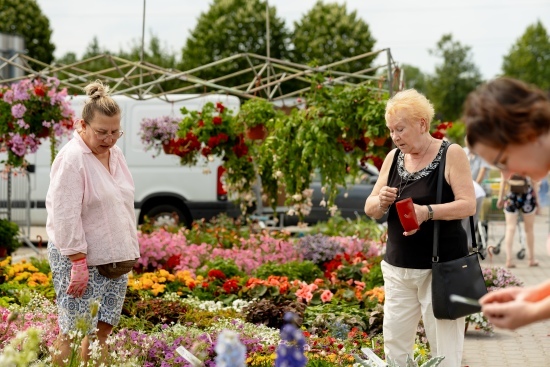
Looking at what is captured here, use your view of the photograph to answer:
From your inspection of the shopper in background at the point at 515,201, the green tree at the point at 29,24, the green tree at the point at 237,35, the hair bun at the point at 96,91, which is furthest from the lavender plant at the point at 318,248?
the green tree at the point at 29,24

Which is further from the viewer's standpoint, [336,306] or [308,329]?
[336,306]

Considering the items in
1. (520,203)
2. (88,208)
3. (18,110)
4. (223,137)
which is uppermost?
(18,110)

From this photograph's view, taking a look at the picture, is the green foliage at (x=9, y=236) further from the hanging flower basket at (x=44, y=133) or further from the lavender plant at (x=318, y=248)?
the lavender plant at (x=318, y=248)

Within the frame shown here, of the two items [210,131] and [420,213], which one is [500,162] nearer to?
[420,213]

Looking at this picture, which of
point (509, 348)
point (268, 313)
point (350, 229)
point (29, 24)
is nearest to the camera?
point (268, 313)

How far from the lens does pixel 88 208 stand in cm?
477

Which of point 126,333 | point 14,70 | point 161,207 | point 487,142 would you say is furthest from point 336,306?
point 14,70

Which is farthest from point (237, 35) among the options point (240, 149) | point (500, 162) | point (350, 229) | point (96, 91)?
point (500, 162)

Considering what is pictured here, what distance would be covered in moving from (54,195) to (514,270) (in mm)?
8248

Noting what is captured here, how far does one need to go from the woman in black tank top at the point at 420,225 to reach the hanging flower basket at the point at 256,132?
554 centimetres

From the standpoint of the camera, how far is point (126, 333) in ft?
17.6

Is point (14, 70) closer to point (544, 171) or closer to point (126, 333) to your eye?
point (126, 333)

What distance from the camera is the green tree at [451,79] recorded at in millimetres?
57562

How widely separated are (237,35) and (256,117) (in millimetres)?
26934
